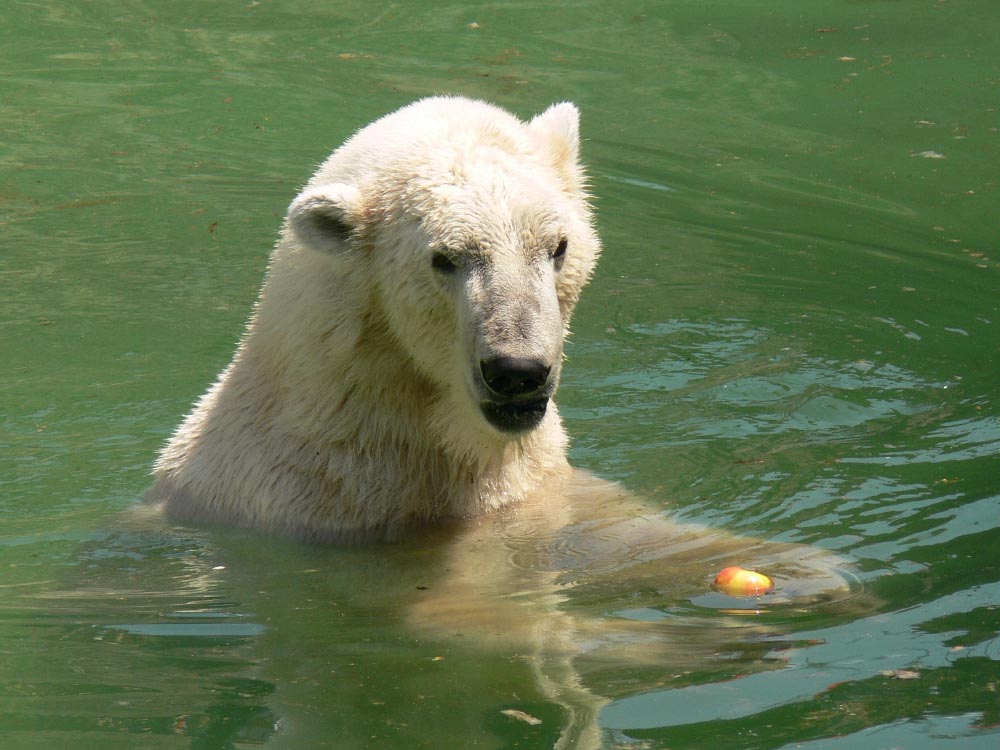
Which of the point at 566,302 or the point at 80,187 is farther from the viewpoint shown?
the point at 80,187

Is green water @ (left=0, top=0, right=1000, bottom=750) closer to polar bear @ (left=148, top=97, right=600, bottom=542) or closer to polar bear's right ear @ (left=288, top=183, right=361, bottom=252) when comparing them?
polar bear @ (left=148, top=97, right=600, bottom=542)

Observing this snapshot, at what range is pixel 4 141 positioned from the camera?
426 inches

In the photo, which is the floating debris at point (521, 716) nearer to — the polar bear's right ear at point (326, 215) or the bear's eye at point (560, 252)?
the bear's eye at point (560, 252)

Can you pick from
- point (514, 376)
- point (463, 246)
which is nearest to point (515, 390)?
point (514, 376)

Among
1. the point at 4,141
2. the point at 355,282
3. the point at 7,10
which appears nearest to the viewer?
the point at 355,282

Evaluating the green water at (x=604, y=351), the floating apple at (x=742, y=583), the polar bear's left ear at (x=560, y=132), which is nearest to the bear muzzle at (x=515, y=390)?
the green water at (x=604, y=351)

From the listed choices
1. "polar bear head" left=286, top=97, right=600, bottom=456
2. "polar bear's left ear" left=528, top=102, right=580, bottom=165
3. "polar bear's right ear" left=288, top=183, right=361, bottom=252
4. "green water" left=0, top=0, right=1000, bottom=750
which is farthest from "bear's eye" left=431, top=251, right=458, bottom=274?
"green water" left=0, top=0, right=1000, bottom=750

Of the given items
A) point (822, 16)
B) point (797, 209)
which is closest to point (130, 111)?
point (797, 209)

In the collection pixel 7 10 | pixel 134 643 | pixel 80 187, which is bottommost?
pixel 134 643

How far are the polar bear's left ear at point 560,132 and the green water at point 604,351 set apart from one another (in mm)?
1562

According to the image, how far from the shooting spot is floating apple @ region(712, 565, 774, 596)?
5035 mm

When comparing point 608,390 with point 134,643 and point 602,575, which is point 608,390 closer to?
point 602,575

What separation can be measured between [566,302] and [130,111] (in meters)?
7.03

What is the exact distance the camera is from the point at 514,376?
4594 mm
